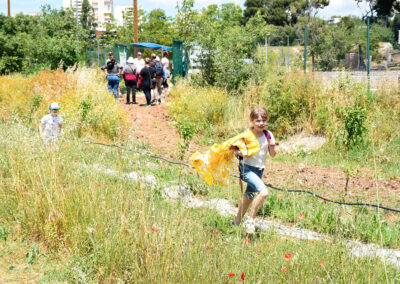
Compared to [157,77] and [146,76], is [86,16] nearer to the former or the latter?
[157,77]

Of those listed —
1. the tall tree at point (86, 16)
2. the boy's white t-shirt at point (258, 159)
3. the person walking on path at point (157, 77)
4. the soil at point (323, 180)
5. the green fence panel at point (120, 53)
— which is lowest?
the soil at point (323, 180)

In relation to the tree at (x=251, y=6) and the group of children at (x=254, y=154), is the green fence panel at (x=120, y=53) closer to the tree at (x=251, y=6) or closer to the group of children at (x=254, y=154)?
the group of children at (x=254, y=154)

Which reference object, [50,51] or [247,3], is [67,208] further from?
[247,3]

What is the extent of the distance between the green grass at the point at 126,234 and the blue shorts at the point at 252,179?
0.44 meters

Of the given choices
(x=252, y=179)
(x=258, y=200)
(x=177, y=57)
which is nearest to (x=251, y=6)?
(x=177, y=57)

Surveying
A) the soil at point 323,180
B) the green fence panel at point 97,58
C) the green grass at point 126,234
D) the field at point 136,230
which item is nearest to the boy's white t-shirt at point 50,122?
the soil at point 323,180

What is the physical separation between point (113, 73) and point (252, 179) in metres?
11.1

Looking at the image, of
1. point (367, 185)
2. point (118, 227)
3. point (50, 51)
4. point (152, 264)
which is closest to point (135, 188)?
point (118, 227)

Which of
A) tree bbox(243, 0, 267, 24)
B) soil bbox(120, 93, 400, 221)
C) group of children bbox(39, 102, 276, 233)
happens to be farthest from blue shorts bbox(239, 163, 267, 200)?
tree bbox(243, 0, 267, 24)

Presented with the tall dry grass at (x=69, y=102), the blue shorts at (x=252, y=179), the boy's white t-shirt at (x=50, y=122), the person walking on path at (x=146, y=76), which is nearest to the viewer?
the blue shorts at (x=252, y=179)

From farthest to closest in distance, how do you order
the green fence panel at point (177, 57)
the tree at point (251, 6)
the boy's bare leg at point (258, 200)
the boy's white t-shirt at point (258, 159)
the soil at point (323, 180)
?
the tree at point (251, 6)
the green fence panel at point (177, 57)
the soil at point (323, 180)
the boy's white t-shirt at point (258, 159)
the boy's bare leg at point (258, 200)

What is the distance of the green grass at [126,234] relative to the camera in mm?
3137

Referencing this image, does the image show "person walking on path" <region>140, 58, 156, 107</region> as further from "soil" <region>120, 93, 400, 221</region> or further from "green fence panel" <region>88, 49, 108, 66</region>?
"green fence panel" <region>88, 49, 108, 66</region>

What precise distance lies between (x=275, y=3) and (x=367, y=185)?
70.6 meters
